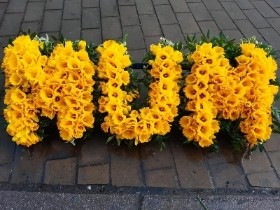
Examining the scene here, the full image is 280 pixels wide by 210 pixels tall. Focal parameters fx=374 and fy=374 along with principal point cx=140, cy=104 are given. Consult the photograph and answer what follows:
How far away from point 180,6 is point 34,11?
1.67 m

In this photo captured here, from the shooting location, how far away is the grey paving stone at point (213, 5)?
4.39 meters

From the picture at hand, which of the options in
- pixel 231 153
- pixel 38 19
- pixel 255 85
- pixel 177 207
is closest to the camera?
pixel 177 207

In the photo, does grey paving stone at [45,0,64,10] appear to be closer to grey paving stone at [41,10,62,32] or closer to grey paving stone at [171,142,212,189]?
grey paving stone at [41,10,62,32]

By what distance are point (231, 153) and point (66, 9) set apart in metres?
2.62

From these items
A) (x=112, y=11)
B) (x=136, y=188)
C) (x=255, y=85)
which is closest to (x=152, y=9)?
(x=112, y=11)

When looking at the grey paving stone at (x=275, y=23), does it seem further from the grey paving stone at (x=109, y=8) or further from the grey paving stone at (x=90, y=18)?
the grey paving stone at (x=90, y=18)

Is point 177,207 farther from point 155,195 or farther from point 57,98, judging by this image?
point 57,98

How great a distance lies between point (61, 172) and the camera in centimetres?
247

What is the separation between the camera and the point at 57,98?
2.40 meters

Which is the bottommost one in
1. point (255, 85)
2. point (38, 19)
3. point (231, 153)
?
point (38, 19)

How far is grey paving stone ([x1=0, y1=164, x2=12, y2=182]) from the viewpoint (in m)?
2.42

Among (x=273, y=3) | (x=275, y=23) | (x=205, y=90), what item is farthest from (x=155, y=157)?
(x=273, y=3)

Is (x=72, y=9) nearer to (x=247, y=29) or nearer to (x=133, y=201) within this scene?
(x=247, y=29)

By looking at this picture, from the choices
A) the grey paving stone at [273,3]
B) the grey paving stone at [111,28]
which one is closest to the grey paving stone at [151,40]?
the grey paving stone at [111,28]
